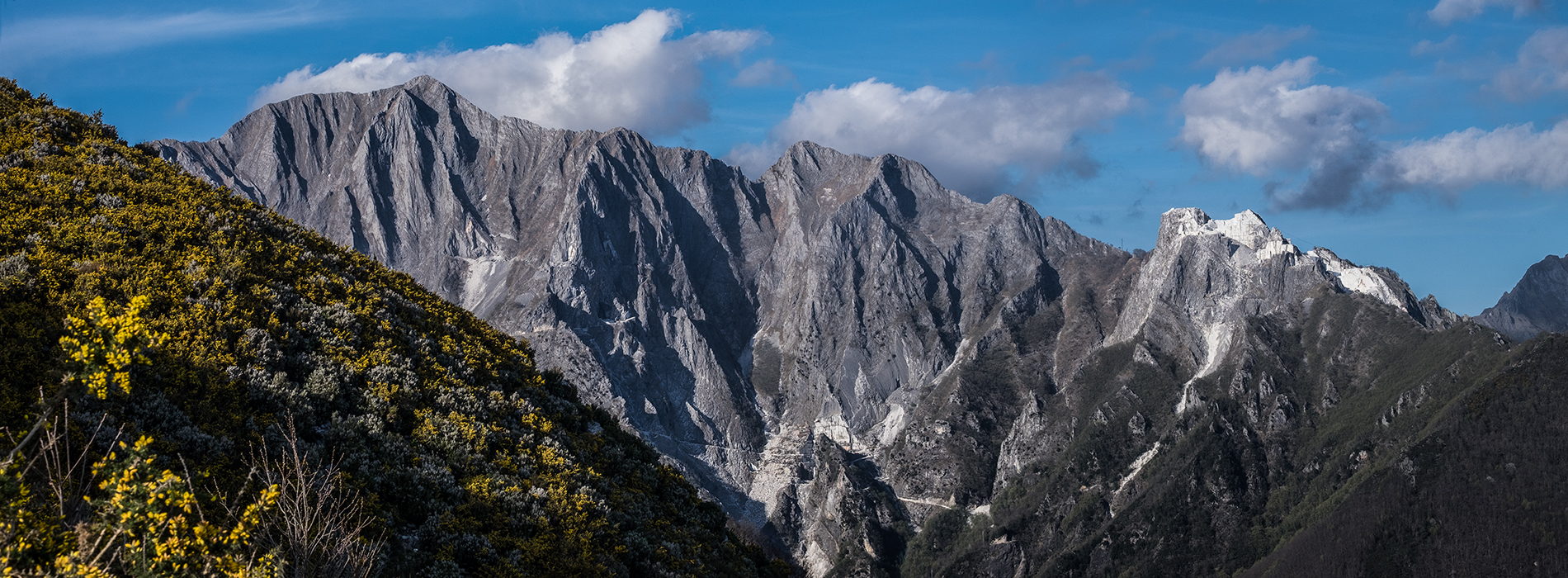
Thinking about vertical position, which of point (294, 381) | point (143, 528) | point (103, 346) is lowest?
point (143, 528)

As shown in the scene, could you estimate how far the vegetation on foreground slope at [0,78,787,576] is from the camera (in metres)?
31.0

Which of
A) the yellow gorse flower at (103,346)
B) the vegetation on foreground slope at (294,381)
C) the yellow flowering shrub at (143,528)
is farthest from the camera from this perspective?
the vegetation on foreground slope at (294,381)

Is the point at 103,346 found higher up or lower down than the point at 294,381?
lower down

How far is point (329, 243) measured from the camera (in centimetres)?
5728

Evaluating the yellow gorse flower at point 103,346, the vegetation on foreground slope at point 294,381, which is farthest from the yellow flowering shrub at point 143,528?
the vegetation on foreground slope at point 294,381

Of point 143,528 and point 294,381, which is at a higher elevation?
Result: point 294,381

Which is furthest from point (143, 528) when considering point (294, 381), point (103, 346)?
point (294, 381)

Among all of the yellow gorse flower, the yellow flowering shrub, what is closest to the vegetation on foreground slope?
the yellow flowering shrub

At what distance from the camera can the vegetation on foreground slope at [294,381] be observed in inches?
1220

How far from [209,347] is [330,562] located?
61.8ft

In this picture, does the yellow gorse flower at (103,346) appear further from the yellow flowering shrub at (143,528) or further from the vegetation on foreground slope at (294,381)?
the vegetation on foreground slope at (294,381)

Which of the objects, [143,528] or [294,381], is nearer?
[143,528]

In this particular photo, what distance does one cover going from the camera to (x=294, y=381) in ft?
127

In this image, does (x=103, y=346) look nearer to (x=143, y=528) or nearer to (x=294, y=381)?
(x=143, y=528)
